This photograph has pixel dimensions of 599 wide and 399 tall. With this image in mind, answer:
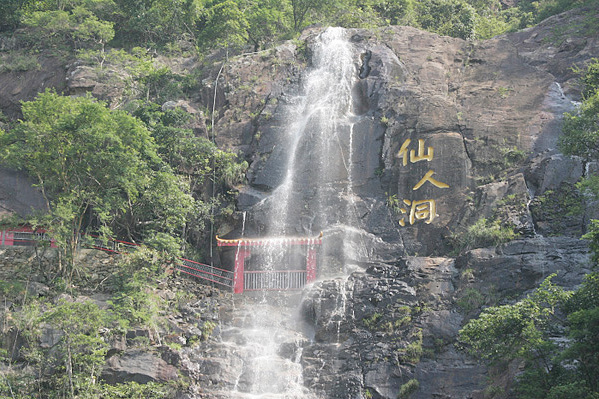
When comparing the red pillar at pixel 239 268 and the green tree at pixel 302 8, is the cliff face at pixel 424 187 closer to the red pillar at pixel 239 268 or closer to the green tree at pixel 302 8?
the red pillar at pixel 239 268

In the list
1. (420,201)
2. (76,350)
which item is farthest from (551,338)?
(76,350)

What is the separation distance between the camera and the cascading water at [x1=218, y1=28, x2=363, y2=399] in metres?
19.8

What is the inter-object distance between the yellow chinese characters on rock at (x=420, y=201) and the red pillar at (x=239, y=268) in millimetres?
5450

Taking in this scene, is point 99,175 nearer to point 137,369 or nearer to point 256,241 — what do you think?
point 256,241

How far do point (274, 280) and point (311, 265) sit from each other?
1345 millimetres

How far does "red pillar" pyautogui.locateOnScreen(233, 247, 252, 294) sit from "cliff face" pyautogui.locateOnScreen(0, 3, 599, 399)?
655 mm

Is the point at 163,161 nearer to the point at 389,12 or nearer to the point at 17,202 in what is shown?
the point at 17,202

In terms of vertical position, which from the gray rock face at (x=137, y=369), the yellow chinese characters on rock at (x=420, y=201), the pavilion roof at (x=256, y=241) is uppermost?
the yellow chinese characters on rock at (x=420, y=201)

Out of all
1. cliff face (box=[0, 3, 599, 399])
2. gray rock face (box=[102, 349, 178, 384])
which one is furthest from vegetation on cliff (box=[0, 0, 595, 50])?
gray rock face (box=[102, 349, 178, 384])

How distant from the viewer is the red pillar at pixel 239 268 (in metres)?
23.2

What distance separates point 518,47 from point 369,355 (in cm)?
1549

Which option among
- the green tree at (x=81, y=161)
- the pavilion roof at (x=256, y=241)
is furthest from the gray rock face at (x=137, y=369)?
the pavilion roof at (x=256, y=241)

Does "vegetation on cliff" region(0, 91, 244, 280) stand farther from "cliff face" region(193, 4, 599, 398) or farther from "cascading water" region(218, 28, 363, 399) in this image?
"cascading water" region(218, 28, 363, 399)

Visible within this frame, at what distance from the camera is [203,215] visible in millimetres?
24688
